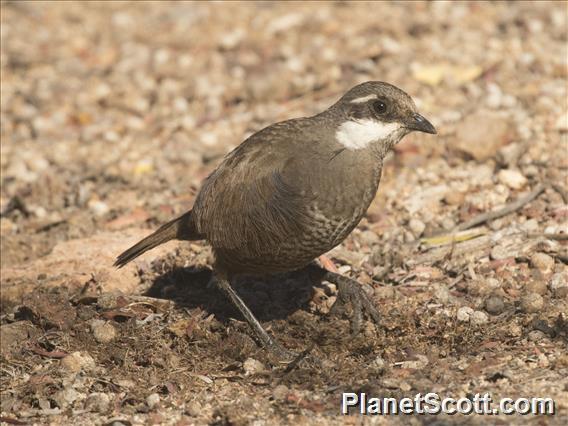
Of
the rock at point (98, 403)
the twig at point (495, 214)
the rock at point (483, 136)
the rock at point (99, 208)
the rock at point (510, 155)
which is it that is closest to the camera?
the rock at point (98, 403)

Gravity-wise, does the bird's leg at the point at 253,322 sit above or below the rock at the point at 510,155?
below

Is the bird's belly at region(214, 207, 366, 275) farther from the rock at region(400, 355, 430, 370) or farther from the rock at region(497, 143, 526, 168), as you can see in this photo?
the rock at region(497, 143, 526, 168)

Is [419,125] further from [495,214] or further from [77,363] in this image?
[77,363]

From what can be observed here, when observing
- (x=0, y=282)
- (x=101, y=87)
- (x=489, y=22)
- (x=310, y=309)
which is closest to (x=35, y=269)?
(x=0, y=282)

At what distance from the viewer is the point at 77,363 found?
604 cm

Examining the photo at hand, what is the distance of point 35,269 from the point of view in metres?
7.28

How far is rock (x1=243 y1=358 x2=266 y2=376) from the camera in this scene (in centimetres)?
595

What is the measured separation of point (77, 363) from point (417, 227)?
286cm

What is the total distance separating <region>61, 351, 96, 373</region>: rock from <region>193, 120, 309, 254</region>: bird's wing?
1140 millimetres

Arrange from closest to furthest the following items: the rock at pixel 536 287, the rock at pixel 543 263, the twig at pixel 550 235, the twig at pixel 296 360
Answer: the twig at pixel 296 360
the rock at pixel 536 287
the rock at pixel 543 263
the twig at pixel 550 235

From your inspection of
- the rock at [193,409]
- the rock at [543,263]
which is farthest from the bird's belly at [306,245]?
the rock at [543,263]

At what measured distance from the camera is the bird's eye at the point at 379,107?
6.15m

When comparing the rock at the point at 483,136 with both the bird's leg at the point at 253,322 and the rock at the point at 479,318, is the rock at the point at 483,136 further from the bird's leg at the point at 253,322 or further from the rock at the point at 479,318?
the bird's leg at the point at 253,322

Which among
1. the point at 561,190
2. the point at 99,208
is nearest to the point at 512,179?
the point at 561,190
